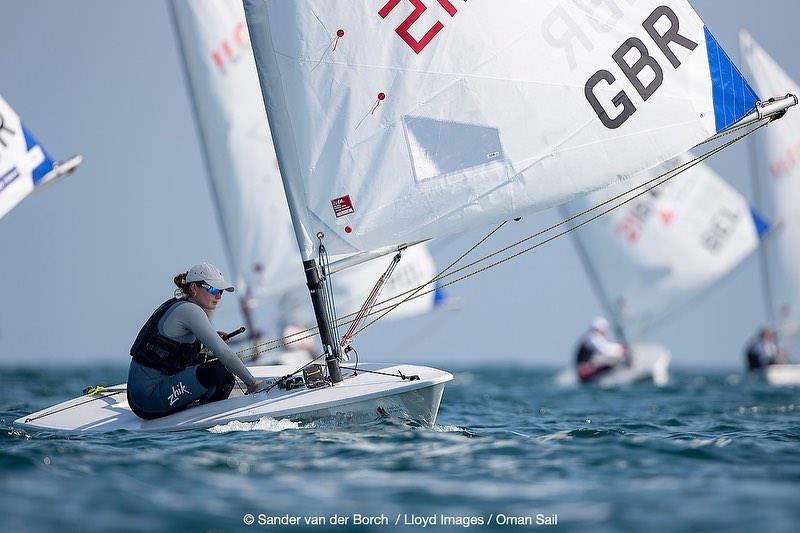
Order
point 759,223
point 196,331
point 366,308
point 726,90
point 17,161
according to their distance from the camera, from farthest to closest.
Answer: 1. point 759,223
2. point 17,161
3. point 366,308
4. point 726,90
5. point 196,331

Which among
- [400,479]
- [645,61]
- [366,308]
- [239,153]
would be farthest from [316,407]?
[239,153]

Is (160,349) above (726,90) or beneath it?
beneath

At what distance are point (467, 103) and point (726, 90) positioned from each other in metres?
1.75

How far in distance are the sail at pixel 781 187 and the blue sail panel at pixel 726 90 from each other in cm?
1670

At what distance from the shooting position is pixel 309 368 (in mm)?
7809

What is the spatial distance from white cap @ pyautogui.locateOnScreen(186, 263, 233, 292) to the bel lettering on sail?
279 cm

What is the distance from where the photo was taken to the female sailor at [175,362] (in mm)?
7461

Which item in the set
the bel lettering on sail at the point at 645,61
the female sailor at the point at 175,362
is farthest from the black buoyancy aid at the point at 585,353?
the female sailor at the point at 175,362

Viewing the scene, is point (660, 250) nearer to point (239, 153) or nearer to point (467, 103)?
point (239, 153)

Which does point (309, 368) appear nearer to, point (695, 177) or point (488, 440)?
point (488, 440)

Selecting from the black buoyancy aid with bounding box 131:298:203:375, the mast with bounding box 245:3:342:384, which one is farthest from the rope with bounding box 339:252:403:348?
the black buoyancy aid with bounding box 131:298:203:375

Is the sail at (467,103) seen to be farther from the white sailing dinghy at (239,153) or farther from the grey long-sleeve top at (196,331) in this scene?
the white sailing dinghy at (239,153)

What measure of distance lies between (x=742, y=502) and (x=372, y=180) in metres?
3.63

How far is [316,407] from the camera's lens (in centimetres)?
712
